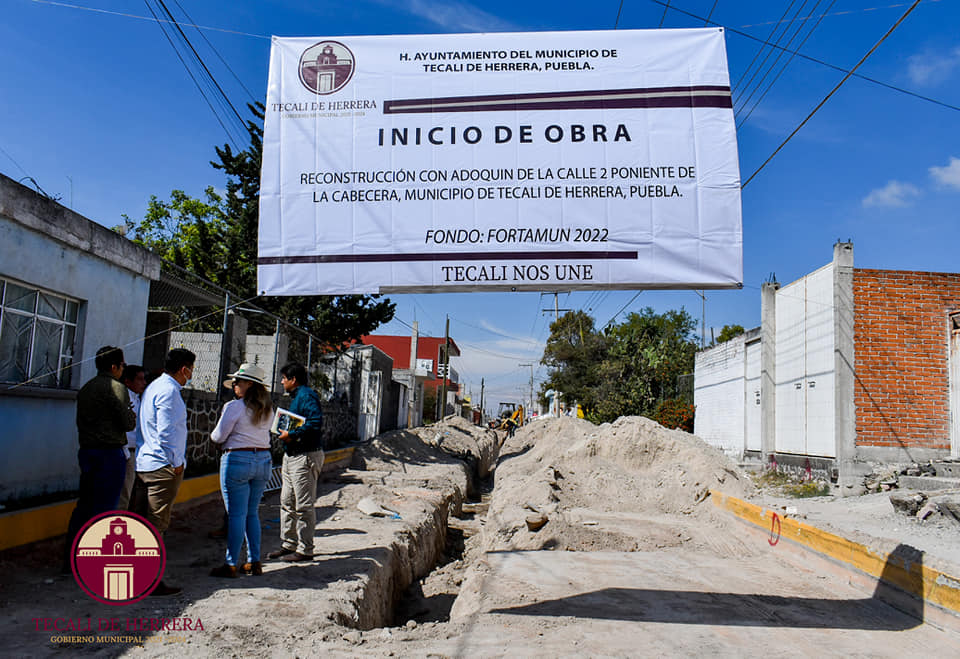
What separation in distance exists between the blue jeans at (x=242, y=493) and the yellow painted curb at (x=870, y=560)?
5.31 metres

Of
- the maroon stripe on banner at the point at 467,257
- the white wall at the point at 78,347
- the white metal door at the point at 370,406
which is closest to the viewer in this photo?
the maroon stripe on banner at the point at 467,257

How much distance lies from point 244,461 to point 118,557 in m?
1.03

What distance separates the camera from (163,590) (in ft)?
14.8

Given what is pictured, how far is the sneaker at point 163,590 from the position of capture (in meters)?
4.50

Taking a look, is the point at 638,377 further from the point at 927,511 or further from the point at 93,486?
the point at 93,486

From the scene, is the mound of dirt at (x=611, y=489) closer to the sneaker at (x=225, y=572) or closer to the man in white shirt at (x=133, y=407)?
the sneaker at (x=225, y=572)

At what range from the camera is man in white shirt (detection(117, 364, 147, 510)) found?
5.57 meters

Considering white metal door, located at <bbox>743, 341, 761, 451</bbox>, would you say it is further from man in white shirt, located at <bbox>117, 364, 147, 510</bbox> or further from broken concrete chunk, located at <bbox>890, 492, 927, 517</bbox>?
man in white shirt, located at <bbox>117, 364, 147, 510</bbox>

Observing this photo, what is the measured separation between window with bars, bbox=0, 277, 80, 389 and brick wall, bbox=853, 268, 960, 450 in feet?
41.1

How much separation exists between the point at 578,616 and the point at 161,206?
28285 mm

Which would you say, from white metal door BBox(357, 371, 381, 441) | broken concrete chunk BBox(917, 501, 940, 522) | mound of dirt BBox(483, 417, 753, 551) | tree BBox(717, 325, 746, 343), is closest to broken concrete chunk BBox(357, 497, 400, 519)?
mound of dirt BBox(483, 417, 753, 551)

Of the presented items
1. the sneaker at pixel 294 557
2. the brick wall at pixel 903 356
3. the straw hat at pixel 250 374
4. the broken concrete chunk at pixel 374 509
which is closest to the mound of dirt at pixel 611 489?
the broken concrete chunk at pixel 374 509

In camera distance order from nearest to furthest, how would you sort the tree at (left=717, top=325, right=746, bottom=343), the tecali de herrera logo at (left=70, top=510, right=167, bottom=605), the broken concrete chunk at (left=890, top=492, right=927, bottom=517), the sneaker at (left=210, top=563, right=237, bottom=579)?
the tecali de herrera logo at (left=70, top=510, right=167, bottom=605)
the sneaker at (left=210, top=563, right=237, bottom=579)
the broken concrete chunk at (left=890, top=492, right=927, bottom=517)
the tree at (left=717, top=325, right=746, bottom=343)

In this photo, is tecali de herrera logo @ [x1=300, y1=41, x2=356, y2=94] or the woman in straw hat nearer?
the woman in straw hat
